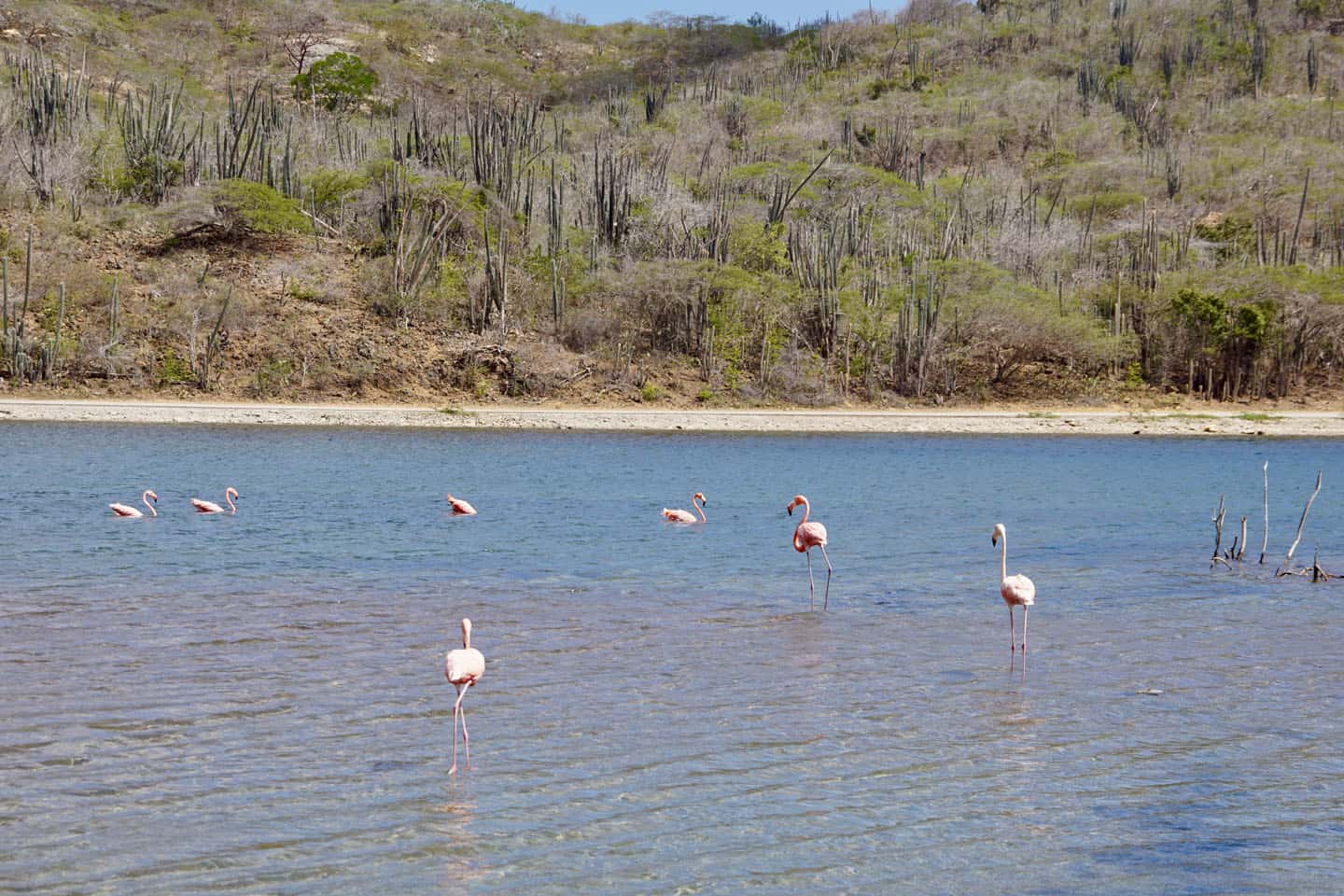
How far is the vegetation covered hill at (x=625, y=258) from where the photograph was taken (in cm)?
5000

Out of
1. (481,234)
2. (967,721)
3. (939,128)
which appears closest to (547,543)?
(967,721)

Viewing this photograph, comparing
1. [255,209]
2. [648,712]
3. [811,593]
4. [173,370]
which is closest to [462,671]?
[648,712]

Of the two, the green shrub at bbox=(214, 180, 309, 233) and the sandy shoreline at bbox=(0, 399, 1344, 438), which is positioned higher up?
the green shrub at bbox=(214, 180, 309, 233)

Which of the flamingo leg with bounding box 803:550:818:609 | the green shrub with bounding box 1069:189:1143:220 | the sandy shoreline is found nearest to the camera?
the flamingo leg with bounding box 803:550:818:609

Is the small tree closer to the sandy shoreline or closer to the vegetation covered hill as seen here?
the vegetation covered hill

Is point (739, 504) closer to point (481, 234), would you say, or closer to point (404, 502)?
point (404, 502)

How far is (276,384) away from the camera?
157 ft

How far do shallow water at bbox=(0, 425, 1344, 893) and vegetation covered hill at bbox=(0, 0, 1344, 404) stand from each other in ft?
96.7

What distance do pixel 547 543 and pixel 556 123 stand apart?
6086cm

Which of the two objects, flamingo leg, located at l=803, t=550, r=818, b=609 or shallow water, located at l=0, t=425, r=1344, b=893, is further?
flamingo leg, located at l=803, t=550, r=818, b=609

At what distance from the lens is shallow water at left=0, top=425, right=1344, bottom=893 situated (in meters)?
6.98

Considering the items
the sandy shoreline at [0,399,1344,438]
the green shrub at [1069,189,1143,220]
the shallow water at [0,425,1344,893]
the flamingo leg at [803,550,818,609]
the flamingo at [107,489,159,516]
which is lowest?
the sandy shoreline at [0,399,1344,438]

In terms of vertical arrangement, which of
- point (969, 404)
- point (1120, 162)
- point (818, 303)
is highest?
point (1120, 162)

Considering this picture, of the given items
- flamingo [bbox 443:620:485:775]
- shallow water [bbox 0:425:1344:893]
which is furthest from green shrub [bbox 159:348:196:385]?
flamingo [bbox 443:620:485:775]
